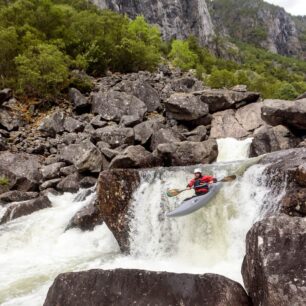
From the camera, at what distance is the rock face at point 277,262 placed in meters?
5.85

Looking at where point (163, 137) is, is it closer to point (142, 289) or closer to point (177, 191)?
point (177, 191)

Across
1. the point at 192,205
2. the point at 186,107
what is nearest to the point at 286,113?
the point at 186,107

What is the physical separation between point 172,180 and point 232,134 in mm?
13463

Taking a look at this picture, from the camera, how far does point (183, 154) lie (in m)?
20.9

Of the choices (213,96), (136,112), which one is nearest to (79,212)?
(136,112)

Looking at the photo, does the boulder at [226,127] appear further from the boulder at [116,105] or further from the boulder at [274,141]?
the boulder at [116,105]

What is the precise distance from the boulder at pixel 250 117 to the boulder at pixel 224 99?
23.5 inches

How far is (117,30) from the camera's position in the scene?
41.1 metres

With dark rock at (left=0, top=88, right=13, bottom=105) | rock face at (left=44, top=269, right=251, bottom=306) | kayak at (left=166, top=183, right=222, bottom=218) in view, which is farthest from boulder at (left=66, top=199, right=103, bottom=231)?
dark rock at (left=0, top=88, right=13, bottom=105)

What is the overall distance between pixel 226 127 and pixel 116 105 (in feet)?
26.5

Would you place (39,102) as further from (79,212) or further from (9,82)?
(79,212)

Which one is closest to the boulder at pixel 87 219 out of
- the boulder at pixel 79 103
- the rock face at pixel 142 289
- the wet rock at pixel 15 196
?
the wet rock at pixel 15 196

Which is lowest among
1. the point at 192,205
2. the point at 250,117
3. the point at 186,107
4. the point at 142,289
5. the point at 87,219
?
the point at 87,219

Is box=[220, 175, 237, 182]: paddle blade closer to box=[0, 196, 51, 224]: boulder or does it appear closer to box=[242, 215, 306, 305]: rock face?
box=[242, 215, 306, 305]: rock face
